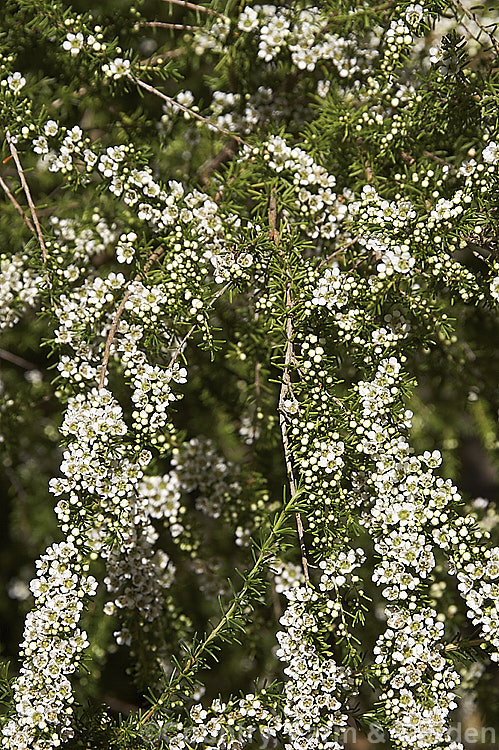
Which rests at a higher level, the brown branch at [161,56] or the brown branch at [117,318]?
the brown branch at [161,56]

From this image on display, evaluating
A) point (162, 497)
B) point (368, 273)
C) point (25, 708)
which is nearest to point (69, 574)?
point (25, 708)

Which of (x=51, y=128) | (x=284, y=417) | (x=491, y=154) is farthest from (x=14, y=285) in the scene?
(x=491, y=154)

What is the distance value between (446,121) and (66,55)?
0.64m

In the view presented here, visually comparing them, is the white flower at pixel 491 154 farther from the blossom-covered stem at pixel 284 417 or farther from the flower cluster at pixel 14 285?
the flower cluster at pixel 14 285

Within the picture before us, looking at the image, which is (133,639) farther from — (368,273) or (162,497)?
(368,273)

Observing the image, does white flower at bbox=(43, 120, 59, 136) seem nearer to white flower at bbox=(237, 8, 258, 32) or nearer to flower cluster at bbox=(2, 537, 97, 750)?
white flower at bbox=(237, 8, 258, 32)

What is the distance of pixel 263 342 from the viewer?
1298 mm

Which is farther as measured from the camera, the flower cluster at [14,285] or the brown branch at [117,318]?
the flower cluster at [14,285]

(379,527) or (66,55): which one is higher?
(66,55)

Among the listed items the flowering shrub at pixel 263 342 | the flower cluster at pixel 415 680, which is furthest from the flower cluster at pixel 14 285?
the flower cluster at pixel 415 680

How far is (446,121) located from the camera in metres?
1.14

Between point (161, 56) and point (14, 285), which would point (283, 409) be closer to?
point (14, 285)

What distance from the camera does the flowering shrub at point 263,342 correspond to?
0.95m

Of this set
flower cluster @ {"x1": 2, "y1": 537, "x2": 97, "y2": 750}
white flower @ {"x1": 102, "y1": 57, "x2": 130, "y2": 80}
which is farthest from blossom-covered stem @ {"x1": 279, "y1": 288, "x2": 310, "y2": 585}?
white flower @ {"x1": 102, "y1": 57, "x2": 130, "y2": 80}
